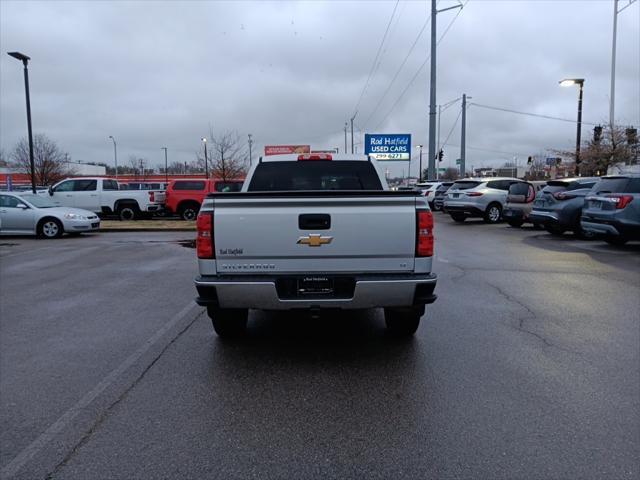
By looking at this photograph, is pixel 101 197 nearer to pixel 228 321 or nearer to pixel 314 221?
pixel 228 321

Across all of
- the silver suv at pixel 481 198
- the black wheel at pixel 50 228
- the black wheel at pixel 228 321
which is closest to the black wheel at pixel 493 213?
the silver suv at pixel 481 198

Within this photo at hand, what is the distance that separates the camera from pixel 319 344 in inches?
203

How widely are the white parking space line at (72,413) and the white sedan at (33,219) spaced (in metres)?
11.6

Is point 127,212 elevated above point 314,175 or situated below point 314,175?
below

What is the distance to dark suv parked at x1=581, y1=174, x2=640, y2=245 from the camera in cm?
1134

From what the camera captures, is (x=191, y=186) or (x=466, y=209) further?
(x=191, y=186)

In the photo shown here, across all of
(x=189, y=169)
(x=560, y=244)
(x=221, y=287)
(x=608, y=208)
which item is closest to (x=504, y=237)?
(x=560, y=244)

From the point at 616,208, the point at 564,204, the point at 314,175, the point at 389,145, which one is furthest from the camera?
the point at 389,145

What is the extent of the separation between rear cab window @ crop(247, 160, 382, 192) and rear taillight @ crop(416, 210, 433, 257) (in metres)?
2.05

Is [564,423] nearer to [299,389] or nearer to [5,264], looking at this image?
[299,389]

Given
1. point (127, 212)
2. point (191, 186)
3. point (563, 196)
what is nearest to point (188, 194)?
point (191, 186)

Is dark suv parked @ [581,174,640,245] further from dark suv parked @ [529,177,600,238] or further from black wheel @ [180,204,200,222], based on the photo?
black wheel @ [180,204,200,222]

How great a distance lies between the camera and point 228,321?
5.12 metres

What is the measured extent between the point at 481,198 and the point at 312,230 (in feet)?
54.8
